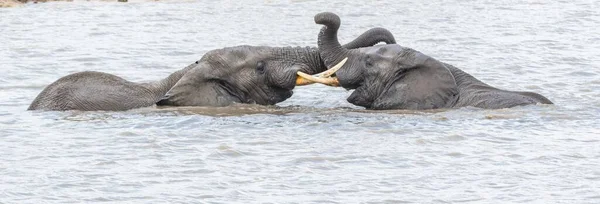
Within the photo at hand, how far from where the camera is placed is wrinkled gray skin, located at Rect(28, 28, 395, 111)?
1527 cm

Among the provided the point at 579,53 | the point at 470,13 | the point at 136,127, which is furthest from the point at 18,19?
the point at 136,127

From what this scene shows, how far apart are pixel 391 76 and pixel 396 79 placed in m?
0.07

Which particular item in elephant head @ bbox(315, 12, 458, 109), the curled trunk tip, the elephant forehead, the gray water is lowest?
the gray water

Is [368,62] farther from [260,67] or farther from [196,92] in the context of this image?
[196,92]

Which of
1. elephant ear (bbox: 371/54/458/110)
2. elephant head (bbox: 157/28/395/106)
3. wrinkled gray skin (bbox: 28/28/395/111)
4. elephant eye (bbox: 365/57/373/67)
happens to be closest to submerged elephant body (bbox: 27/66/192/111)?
wrinkled gray skin (bbox: 28/28/395/111)

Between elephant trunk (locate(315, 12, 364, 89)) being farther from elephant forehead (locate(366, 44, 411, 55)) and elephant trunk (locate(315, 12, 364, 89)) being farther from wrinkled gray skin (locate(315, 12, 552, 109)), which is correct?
elephant forehead (locate(366, 44, 411, 55))

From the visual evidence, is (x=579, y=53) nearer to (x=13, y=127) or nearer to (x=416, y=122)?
(x=416, y=122)

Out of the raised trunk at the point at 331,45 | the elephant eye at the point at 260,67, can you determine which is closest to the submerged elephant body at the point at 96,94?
the elephant eye at the point at 260,67

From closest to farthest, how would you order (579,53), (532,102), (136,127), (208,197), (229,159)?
(208,197)
(229,159)
(136,127)
(532,102)
(579,53)

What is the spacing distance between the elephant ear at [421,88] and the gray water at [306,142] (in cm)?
18

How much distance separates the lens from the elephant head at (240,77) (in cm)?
1527

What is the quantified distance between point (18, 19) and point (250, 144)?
13.0m

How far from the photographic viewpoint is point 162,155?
43.4 ft

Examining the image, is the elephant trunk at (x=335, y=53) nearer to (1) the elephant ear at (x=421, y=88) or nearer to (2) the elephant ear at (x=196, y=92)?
(1) the elephant ear at (x=421, y=88)
